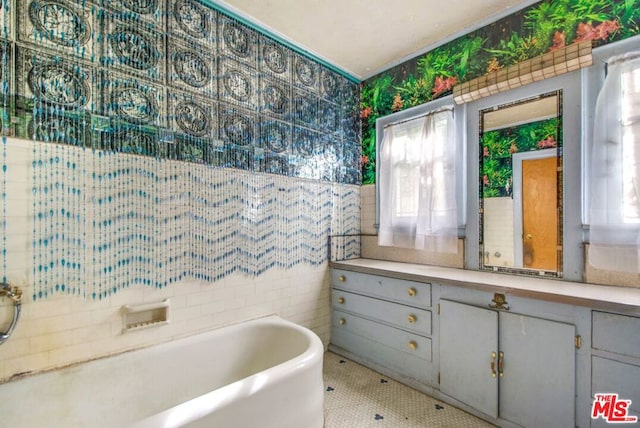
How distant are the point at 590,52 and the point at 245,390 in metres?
2.61

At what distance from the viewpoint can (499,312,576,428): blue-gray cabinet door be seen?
144cm

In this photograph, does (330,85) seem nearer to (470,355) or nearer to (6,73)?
(6,73)

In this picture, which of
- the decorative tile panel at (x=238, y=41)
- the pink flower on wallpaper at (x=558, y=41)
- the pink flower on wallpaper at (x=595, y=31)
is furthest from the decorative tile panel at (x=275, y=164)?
the pink flower on wallpaper at (x=595, y=31)

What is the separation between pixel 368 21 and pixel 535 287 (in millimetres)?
2089

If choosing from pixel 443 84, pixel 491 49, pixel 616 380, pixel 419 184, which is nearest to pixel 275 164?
pixel 419 184

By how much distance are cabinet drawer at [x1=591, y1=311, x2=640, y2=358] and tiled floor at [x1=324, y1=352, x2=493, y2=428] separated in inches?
31.5

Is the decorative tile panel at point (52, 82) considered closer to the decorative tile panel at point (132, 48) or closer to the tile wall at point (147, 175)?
the tile wall at point (147, 175)

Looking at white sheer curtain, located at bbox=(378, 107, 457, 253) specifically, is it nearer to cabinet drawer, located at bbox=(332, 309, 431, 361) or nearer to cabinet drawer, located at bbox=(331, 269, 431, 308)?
cabinet drawer, located at bbox=(331, 269, 431, 308)

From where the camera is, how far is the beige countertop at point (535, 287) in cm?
134

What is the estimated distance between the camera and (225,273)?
199 centimetres

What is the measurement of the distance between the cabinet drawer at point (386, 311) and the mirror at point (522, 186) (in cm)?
64

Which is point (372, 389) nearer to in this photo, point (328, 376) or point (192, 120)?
point (328, 376)

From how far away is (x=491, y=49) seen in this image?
2.13 m

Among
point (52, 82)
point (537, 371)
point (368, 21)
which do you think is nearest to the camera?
point (52, 82)
